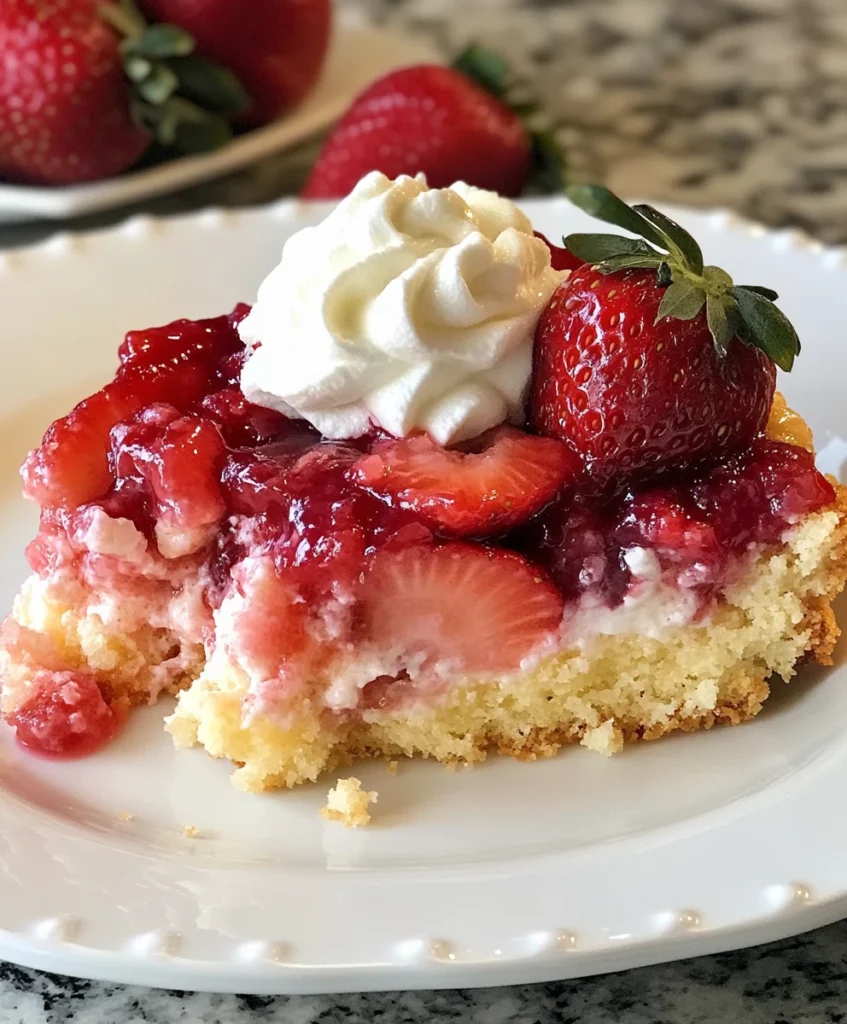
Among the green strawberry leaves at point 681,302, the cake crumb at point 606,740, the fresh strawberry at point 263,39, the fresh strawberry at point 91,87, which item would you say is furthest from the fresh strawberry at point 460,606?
the fresh strawberry at point 263,39

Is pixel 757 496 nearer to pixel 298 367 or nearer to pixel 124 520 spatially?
pixel 298 367

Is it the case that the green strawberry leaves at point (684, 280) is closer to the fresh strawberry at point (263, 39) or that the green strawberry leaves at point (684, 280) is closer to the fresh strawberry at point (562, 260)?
the fresh strawberry at point (562, 260)

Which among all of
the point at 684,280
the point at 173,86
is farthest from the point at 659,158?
the point at 684,280

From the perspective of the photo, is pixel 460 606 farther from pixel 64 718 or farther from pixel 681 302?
pixel 64 718

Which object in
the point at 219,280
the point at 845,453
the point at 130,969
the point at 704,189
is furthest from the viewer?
the point at 704,189

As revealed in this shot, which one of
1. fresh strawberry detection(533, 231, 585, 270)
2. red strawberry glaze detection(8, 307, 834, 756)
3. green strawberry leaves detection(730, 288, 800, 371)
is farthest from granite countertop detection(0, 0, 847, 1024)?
fresh strawberry detection(533, 231, 585, 270)

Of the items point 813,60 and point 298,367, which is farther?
point 813,60

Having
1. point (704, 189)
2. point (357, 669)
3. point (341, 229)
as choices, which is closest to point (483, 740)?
point (357, 669)
